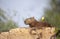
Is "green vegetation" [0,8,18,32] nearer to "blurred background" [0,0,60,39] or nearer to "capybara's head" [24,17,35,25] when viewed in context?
"blurred background" [0,0,60,39]

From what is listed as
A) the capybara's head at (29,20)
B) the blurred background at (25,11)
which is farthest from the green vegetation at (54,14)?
the capybara's head at (29,20)

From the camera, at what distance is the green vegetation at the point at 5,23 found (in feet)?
5.96

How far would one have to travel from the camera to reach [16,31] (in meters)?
1.73

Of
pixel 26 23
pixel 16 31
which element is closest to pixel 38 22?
pixel 26 23

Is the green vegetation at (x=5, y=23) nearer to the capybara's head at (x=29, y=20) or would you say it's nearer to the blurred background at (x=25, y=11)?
the blurred background at (x=25, y=11)

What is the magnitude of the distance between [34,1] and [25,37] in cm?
49

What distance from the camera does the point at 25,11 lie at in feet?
6.51

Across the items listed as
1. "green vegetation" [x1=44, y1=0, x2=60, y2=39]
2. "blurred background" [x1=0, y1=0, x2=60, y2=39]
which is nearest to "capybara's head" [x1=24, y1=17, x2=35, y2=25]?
"blurred background" [x1=0, y1=0, x2=60, y2=39]

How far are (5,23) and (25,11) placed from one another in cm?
29

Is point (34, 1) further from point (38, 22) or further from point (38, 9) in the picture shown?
point (38, 22)

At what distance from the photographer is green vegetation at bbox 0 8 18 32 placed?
1817 mm

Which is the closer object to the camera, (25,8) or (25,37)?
(25,37)

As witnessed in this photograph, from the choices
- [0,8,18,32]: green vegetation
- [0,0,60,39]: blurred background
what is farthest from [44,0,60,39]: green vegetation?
[0,8,18,32]: green vegetation

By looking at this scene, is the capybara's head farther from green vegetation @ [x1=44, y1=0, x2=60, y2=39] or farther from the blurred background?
green vegetation @ [x1=44, y1=0, x2=60, y2=39]
